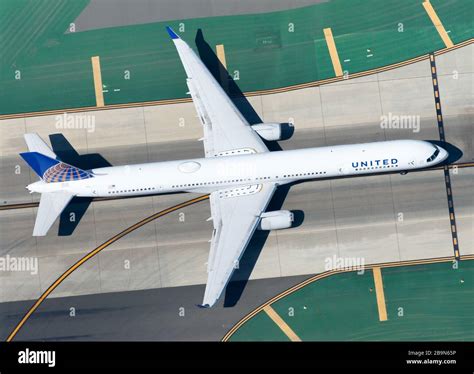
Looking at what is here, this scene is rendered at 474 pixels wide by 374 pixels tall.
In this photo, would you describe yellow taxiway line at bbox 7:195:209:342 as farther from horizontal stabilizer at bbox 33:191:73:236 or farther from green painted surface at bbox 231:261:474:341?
green painted surface at bbox 231:261:474:341

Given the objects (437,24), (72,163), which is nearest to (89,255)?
(72,163)

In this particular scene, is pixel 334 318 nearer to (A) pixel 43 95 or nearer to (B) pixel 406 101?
(B) pixel 406 101

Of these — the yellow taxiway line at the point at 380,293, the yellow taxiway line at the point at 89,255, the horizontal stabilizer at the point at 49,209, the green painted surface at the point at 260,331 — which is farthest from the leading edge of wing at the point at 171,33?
the yellow taxiway line at the point at 380,293

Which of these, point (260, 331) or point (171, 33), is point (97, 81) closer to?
point (171, 33)

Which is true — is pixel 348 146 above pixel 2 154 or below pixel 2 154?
below

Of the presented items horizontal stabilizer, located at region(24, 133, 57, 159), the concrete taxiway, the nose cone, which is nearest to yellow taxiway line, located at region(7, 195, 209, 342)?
the concrete taxiway

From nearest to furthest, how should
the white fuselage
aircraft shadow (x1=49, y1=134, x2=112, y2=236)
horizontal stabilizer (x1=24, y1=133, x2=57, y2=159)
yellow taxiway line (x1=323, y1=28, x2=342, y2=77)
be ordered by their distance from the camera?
the white fuselage → horizontal stabilizer (x1=24, y1=133, x2=57, y2=159) → aircraft shadow (x1=49, y1=134, x2=112, y2=236) → yellow taxiway line (x1=323, y1=28, x2=342, y2=77)
